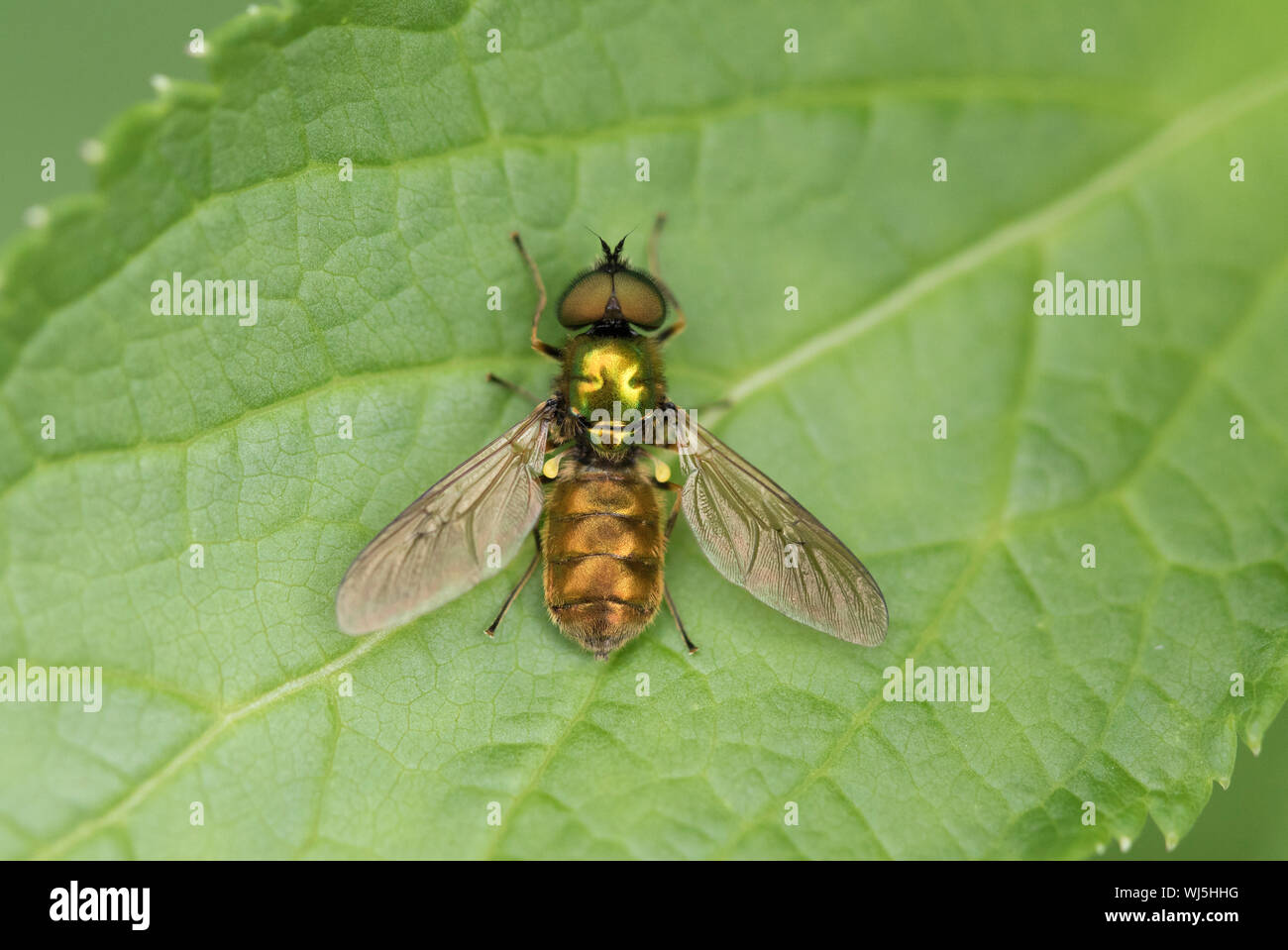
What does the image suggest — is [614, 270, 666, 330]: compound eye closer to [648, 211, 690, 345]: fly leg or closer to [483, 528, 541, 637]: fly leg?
[648, 211, 690, 345]: fly leg

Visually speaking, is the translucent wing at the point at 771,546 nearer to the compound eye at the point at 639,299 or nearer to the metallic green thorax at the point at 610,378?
the metallic green thorax at the point at 610,378

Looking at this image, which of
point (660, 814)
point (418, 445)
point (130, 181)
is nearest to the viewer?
point (130, 181)

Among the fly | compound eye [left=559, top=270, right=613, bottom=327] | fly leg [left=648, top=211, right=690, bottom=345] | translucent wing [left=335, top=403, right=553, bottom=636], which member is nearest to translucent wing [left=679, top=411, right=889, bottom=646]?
the fly

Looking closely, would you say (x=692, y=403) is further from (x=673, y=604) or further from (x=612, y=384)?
(x=673, y=604)

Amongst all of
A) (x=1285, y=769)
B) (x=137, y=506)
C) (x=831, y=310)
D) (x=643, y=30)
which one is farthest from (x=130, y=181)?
(x=1285, y=769)

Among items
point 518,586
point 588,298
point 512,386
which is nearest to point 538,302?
point 588,298

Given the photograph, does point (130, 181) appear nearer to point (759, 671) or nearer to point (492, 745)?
point (492, 745)

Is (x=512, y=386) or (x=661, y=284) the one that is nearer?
(x=512, y=386)
